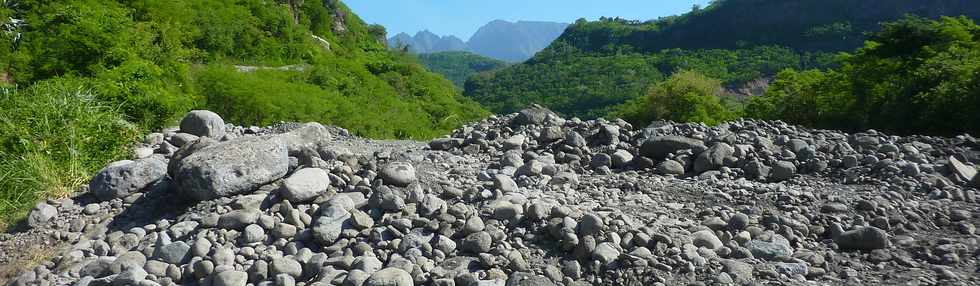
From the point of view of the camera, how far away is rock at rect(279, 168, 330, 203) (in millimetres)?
5055

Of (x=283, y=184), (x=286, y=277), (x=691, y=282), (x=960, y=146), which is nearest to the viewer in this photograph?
(x=691, y=282)

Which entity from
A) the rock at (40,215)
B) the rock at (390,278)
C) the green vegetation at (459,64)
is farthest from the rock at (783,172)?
the green vegetation at (459,64)

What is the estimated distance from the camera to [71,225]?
536 cm

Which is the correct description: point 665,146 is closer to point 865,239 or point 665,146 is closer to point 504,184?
point 504,184

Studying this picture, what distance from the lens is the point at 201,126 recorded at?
814 cm

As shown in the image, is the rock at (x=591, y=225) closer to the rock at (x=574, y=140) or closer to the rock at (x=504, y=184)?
the rock at (x=504, y=184)

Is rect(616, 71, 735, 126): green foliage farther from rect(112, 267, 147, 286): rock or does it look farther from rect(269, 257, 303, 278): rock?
rect(112, 267, 147, 286): rock

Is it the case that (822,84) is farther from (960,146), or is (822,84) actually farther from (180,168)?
(180,168)

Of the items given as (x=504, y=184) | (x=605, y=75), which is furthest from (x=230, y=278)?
(x=605, y=75)

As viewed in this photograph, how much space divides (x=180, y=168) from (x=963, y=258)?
5676 millimetres

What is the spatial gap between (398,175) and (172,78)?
795cm

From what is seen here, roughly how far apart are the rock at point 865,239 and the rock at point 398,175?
3266 mm

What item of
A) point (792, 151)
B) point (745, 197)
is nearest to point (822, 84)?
point (792, 151)

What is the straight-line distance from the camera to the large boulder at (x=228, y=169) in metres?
5.21
